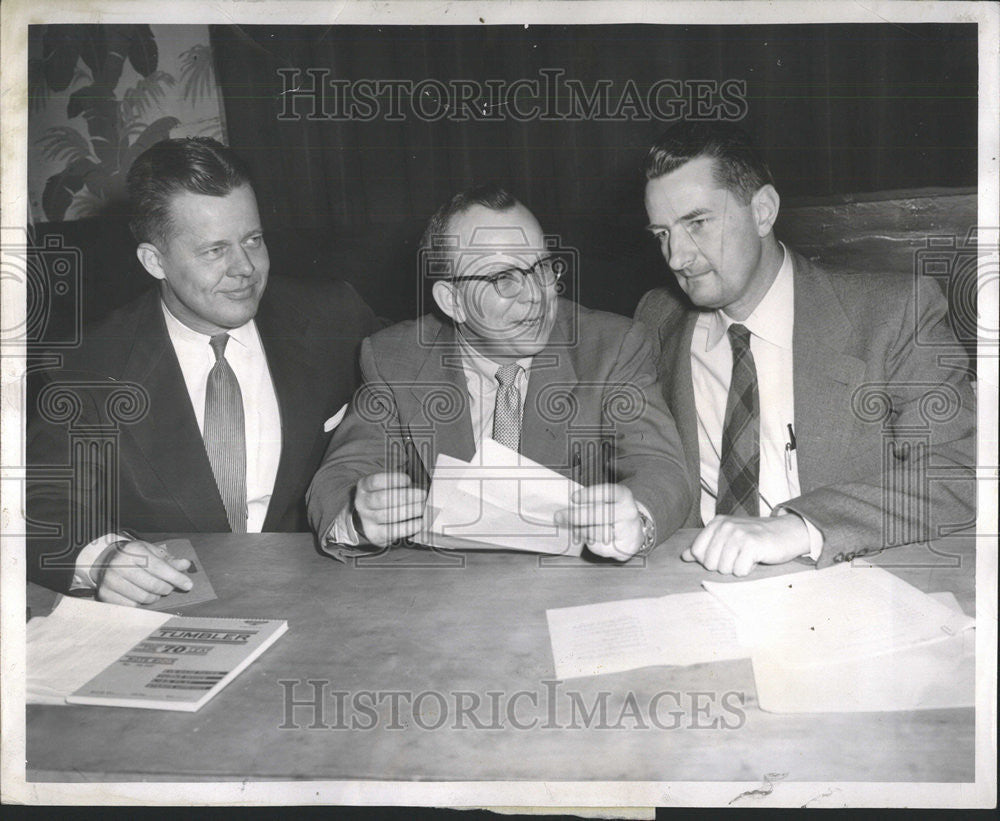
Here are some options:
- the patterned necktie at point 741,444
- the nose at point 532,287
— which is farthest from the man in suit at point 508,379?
the patterned necktie at point 741,444

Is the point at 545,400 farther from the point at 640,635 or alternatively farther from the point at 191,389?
the point at 191,389

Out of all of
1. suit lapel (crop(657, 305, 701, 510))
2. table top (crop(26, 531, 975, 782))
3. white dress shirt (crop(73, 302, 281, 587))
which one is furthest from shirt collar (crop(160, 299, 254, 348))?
suit lapel (crop(657, 305, 701, 510))

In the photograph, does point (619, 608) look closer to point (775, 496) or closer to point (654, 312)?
point (775, 496)

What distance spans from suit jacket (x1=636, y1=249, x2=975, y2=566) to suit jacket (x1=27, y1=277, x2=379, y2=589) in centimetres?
100

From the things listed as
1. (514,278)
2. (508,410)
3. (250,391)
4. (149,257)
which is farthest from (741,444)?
(149,257)

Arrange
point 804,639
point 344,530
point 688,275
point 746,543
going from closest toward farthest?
1. point 804,639
2. point 746,543
3. point 344,530
4. point 688,275

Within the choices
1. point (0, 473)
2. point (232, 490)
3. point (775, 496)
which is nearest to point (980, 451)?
point (775, 496)

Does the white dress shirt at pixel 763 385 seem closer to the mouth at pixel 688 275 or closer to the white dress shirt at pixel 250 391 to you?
the mouth at pixel 688 275

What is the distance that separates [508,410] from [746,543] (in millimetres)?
578

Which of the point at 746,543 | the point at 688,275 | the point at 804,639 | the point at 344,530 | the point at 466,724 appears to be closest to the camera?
the point at 466,724

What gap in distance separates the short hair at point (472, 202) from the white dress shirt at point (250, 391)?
507mm

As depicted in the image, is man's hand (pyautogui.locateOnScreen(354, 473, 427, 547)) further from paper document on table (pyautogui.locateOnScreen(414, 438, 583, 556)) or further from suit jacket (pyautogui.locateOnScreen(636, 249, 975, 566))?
suit jacket (pyautogui.locateOnScreen(636, 249, 975, 566))

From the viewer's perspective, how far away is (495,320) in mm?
2016

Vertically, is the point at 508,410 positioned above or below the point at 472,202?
below
